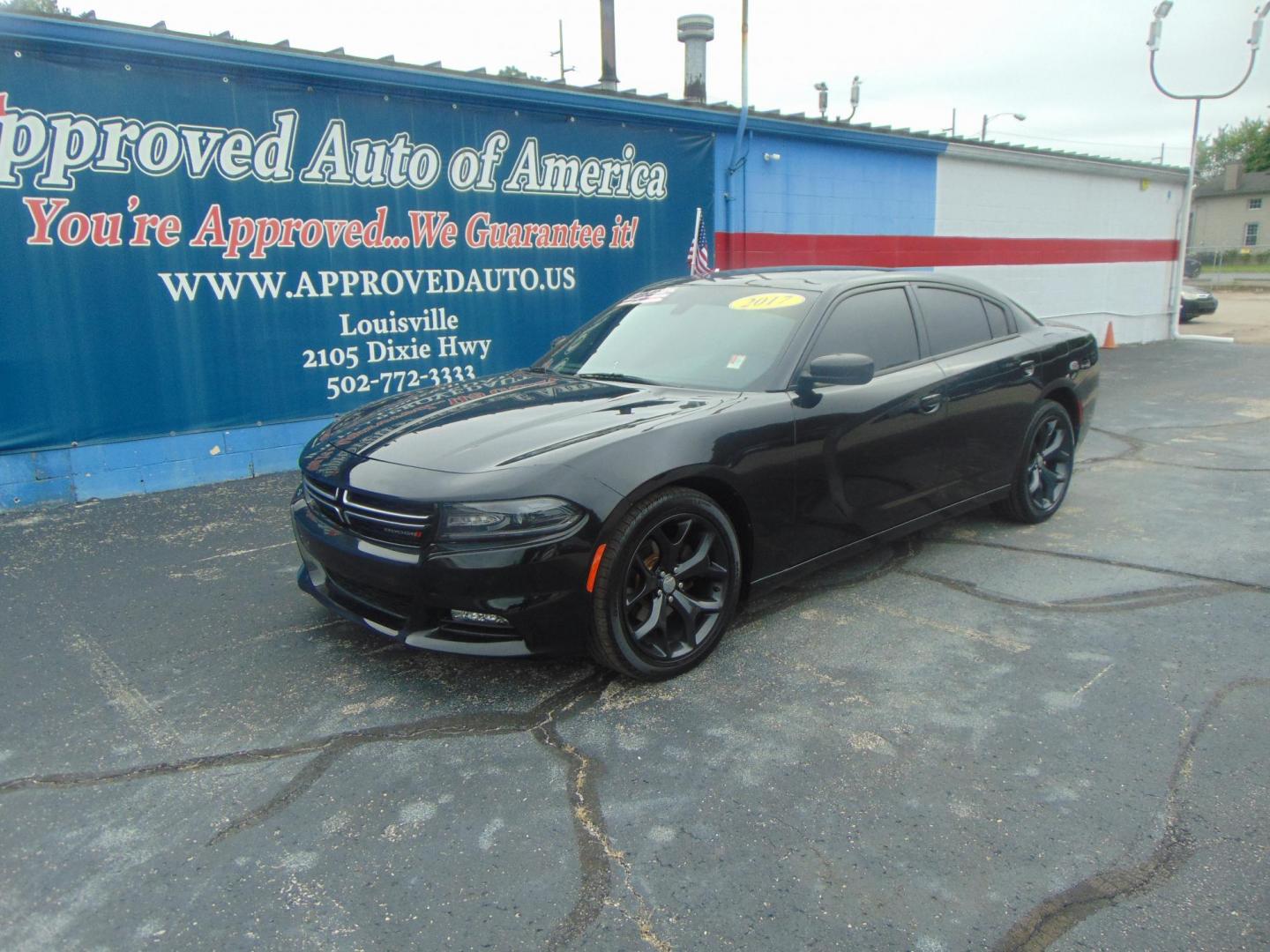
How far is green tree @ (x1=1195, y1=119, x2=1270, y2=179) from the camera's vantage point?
7525 centimetres

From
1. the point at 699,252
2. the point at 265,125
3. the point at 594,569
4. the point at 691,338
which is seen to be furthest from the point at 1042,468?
the point at 265,125

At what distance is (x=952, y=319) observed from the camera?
5074mm

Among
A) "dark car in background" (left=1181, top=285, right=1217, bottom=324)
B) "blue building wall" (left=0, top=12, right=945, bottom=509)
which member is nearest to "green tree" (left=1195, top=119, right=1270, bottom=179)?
"dark car in background" (left=1181, top=285, right=1217, bottom=324)

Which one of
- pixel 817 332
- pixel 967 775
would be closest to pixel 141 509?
pixel 817 332

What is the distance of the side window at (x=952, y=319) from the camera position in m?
4.93

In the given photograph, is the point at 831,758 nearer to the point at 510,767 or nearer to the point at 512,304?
the point at 510,767

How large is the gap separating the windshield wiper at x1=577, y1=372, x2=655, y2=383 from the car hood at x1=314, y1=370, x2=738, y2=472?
0.19 ft

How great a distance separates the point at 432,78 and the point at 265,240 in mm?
1965

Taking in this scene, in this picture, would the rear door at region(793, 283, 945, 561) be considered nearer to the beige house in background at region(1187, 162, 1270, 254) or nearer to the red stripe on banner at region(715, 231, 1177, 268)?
the red stripe on banner at region(715, 231, 1177, 268)

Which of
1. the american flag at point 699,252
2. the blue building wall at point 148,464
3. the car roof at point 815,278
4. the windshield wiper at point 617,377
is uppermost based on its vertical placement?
the american flag at point 699,252

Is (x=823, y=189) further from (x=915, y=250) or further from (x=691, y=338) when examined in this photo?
(x=691, y=338)

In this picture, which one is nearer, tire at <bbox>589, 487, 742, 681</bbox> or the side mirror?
tire at <bbox>589, 487, 742, 681</bbox>

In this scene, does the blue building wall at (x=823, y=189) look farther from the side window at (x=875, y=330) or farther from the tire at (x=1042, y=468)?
the side window at (x=875, y=330)

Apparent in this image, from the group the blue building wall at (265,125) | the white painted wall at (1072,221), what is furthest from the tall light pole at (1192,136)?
the blue building wall at (265,125)
